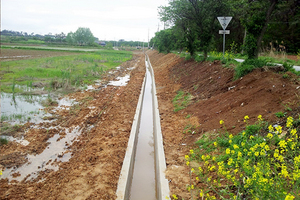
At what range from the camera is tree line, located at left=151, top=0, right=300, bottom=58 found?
933cm

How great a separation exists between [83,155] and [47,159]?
0.99m

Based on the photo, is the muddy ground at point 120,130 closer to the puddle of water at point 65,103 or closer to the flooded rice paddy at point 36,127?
the flooded rice paddy at point 36,127

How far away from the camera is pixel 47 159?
612cm

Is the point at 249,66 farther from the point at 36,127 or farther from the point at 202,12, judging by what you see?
the point at 202,12

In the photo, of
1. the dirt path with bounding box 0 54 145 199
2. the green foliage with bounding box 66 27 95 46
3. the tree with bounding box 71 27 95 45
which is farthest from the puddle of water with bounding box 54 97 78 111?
the green foliage with bounding box 66 27 95 46

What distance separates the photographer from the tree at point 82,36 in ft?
377

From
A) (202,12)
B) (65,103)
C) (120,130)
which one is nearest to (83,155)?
(120,130)

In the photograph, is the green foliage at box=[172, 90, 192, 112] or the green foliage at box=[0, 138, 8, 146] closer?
the green foliage at box=[0, 138, 8, 146]

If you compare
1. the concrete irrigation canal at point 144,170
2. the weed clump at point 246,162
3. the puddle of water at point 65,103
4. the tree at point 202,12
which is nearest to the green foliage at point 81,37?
the tree at point 202,12

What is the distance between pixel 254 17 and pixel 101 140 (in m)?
7.56

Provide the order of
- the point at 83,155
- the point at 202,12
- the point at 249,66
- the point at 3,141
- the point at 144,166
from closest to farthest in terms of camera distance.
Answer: the point at 83,155 → the point at 144,166 → the point at 3,141 → the point at 249,66 → the point at 202,12

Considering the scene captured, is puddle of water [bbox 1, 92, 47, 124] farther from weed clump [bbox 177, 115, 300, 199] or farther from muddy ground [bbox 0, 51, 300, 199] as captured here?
weed clump [bbox 177, 115, 300, 199]

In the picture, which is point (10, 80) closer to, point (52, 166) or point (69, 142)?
point (69, 142)

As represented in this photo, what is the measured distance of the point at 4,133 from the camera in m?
7.33
